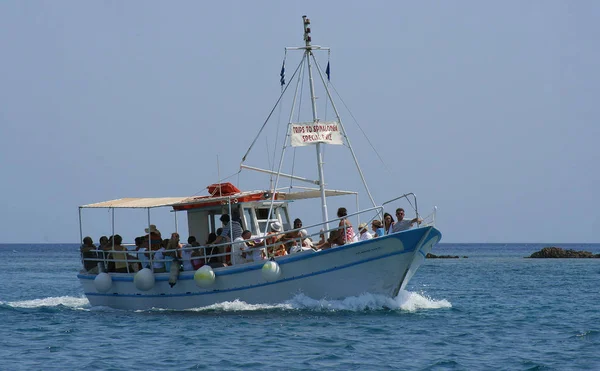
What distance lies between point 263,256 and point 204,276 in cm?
145

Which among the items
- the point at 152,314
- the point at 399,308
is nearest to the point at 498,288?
the point at 399,308

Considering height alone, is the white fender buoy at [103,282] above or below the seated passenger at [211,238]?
below

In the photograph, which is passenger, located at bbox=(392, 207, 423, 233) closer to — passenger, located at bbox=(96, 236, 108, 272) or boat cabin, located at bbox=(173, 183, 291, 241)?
boat cabin, located at bbox=(173, 183, 291, 241)

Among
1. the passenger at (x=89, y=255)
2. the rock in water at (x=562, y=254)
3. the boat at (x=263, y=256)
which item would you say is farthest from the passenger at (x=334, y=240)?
the rock in water at (x=562, y=254)

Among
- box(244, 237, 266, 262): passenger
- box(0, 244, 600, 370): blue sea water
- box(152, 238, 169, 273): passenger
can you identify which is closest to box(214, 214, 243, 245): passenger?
box(244, 237, 266, 262): passenger

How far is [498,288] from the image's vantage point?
117 ft

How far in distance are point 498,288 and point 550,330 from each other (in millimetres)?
16086

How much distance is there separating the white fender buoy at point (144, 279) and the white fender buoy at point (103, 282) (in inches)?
51.6

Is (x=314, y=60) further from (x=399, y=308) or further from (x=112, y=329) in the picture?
(x=112, y=329)

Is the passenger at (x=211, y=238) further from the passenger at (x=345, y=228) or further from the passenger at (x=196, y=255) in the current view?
the passenger at (x=345, y=228)

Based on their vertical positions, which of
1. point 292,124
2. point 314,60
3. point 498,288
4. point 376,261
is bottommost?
point 498,288

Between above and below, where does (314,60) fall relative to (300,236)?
above

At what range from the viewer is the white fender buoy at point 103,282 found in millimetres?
23422

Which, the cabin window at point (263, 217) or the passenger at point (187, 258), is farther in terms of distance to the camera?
the cabin window at point (263, 217)
